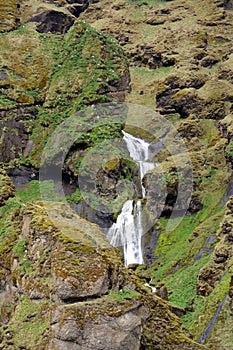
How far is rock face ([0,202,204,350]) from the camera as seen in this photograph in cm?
1437

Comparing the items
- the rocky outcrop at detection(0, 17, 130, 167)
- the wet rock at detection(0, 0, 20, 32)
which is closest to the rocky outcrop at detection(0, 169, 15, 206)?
the rocky outcrop at detection(0, 17, 130, 167)

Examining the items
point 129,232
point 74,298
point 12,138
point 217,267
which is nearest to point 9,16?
point 12,138

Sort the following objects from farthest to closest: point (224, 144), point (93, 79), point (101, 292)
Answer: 1. point (93, 79)
2. point (224, 144)
3. point (101, 292)

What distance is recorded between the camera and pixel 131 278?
53.1 feet

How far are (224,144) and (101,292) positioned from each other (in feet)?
130

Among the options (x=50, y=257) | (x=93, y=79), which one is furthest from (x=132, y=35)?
(x=50, y=257)

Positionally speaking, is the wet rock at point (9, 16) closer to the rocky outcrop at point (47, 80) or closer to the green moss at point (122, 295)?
the rocky outcrop at point (47, 80)

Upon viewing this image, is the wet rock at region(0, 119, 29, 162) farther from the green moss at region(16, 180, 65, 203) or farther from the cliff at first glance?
the green moss at region(16, 180, 65, 203)

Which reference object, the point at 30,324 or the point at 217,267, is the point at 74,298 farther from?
the point at 217,267

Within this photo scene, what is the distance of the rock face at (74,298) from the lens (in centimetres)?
1437

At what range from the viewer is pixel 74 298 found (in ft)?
48.9

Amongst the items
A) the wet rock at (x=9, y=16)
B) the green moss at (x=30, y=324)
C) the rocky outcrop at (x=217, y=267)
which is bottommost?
the wet rock at (x=9, y=16)

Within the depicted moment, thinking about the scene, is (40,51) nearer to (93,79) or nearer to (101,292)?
(93,79)

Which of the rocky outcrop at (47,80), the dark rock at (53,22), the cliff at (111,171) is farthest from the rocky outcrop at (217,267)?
the dark rock at (53,22)
